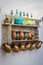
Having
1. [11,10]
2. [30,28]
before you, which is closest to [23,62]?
[30,28]

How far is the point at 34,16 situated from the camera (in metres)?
3.05

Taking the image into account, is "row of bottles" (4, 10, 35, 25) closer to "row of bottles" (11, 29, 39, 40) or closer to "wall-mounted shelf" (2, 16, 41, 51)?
"wall-mounted shelf" (2, 16, 41, 51)

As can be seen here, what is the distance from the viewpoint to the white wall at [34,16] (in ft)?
8.65

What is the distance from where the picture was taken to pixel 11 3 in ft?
9.00

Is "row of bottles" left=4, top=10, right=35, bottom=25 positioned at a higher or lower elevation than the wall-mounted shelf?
higher

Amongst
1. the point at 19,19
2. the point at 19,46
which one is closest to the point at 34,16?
the point at 19,19

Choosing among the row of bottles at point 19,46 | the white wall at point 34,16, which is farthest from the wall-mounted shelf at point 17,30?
the white wall at point 34,16

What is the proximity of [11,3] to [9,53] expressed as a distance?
92 centimetres

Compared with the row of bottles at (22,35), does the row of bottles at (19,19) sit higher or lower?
higher

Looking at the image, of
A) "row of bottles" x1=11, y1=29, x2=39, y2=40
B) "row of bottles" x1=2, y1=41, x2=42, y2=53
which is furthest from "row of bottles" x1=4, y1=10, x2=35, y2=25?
"row of bottles" x1=2, y1=41, x2=42, y2=53

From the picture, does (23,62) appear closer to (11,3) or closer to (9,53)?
(9,53)

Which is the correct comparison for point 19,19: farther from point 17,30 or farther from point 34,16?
point 34,16

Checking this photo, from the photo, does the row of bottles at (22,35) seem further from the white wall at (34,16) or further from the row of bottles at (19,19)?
the white wall at (34,16)

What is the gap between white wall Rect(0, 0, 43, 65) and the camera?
8.65 ft
